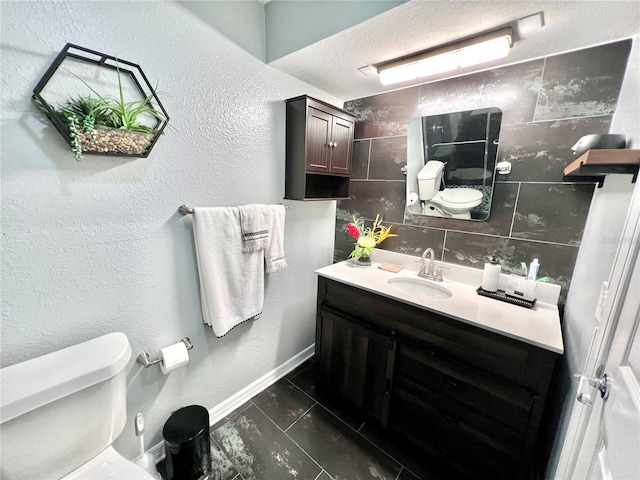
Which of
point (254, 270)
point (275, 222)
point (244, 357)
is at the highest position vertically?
point (275, 222)

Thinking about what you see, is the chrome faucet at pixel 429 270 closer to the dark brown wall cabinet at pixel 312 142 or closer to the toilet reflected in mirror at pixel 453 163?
the toilet reflected in mirror at pixel 453 163

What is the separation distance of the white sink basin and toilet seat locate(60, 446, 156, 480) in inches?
54.6

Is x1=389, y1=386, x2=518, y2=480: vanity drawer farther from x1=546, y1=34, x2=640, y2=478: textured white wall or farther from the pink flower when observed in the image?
the pink flower

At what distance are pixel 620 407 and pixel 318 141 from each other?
1.60m

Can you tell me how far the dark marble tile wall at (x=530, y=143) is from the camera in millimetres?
1215

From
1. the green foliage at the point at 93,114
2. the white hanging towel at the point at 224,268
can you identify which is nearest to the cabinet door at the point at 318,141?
the white hanging towel at the point at 224,268

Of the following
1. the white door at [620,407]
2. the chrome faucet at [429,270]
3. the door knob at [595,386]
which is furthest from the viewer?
the chrome faucet at [429,270]

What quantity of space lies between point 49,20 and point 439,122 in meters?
1.78

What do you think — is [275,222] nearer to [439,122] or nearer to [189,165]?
[189,165]

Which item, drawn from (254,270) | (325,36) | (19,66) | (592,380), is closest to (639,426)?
(592,380)

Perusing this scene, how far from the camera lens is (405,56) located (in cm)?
135

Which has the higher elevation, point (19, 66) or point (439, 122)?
point (439, 122)

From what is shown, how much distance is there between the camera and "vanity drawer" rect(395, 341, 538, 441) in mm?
1073

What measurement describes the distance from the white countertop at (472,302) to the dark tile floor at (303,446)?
0.85 meters
